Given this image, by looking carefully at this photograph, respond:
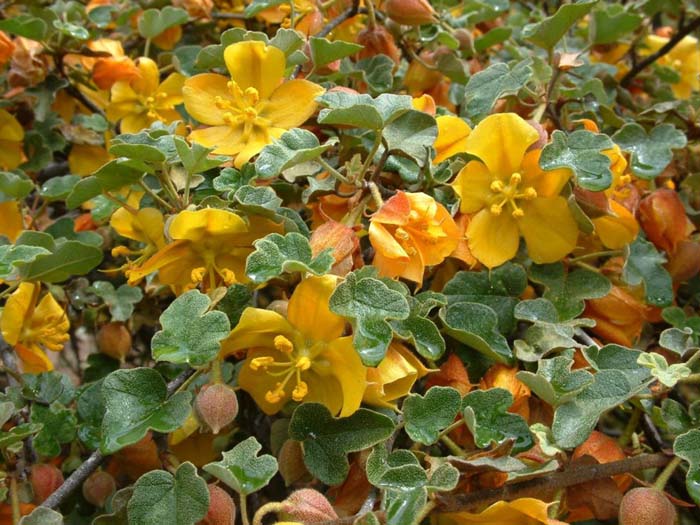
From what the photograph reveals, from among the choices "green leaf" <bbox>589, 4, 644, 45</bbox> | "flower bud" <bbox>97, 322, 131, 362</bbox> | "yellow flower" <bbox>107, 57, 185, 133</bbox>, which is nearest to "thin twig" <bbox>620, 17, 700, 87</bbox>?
"green leaf" <bbox>589, 4, 644, 45</bbox>

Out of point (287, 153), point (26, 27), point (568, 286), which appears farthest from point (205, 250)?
point (26, 27)

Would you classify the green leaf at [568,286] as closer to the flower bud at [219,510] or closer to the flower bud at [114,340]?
the flower bud at [219,510]

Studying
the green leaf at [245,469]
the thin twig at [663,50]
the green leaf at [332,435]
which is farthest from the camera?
the thin twig at [663,50]

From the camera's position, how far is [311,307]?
2.82 ft

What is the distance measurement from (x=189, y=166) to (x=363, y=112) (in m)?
0.22

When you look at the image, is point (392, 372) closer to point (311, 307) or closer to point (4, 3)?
point (311, 307)

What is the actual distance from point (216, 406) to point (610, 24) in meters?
1.00

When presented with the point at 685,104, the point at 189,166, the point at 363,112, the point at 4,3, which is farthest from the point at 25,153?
the point at 685,104

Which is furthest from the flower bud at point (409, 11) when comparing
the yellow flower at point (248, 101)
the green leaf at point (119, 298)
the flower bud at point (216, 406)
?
the flower bud at point (216, 406)

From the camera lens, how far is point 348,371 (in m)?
0.85

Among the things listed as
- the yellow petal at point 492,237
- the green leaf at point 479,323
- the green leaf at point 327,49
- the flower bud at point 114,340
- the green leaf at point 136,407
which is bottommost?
the flower bud at point 114,340

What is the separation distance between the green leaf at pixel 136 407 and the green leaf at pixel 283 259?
0.16 metres

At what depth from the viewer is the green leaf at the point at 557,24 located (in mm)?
1099

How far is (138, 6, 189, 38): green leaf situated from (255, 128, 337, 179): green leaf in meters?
0.61
